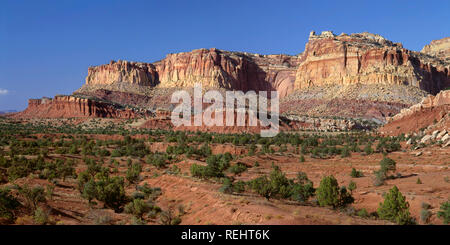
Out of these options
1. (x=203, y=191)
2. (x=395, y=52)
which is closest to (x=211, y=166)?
(x=203, y=191)

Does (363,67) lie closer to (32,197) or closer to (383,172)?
(383,172)

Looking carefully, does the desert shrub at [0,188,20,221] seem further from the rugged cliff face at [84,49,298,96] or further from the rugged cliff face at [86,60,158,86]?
the rugged cliff face at [86,60,158,86]

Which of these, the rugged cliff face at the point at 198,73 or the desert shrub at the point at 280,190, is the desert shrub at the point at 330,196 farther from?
the rugged cliff face at the point at 198,73

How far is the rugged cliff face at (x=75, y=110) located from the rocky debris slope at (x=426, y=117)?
62.9 metres

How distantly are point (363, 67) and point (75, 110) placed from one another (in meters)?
82.7

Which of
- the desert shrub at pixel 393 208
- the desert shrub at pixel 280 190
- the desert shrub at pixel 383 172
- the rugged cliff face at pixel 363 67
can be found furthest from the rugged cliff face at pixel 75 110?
the desert shrub at pixel 393 208

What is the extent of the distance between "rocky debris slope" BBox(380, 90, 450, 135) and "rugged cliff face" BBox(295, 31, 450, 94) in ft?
145

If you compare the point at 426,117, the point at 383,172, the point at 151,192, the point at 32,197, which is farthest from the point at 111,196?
the point at 426,117

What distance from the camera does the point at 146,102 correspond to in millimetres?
117000

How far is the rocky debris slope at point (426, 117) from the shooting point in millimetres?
43019

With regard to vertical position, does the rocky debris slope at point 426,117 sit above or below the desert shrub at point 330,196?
above

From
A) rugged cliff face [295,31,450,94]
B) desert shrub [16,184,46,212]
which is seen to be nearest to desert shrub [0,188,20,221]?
desert shrub [16,184,46,212]

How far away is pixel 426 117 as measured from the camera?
157 ft
